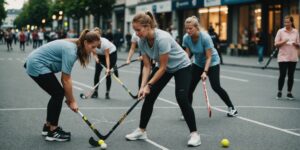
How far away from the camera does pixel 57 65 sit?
6.61m

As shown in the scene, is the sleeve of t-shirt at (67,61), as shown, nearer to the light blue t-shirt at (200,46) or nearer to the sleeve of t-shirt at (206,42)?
the light blue t-shirt at (200,46)

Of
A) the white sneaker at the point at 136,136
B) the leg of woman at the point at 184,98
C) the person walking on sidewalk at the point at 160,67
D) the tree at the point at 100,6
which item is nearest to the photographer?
the person walking on sidewalk at the point at 160,67

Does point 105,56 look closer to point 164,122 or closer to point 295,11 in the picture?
point 164,122

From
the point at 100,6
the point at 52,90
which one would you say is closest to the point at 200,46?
the point at 52,90

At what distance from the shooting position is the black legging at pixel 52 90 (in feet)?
21.6

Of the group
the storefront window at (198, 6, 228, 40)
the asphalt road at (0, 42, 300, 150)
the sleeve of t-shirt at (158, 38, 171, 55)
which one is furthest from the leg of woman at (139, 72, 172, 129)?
the storefront window at (198, 6, 228, 40)

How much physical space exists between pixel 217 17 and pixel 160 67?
2997cm

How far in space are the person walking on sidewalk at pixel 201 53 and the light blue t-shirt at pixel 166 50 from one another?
3.88ft

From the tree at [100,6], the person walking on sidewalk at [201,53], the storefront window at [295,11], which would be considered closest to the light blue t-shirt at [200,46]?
the person walking on sidewalk at [201,53]

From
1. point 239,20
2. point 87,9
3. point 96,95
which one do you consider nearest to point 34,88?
point 96,95

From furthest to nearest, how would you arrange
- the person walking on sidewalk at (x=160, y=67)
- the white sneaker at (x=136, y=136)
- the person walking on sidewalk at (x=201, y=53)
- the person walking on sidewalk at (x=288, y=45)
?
the person walking on sidewalk at (x=288, y=45) < the person walking on sidewalk at (x=201, y=53) < the white sneaker at (x=136, y=136) < the person walking on sidewalk at (x=160, y=67)

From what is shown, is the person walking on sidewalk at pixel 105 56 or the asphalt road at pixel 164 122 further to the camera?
the person walking on sidewalk at pixel 105 56

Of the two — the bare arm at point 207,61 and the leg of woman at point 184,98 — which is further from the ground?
the bare arm at point 207,61

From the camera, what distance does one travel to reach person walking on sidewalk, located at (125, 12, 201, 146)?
6.08 m
